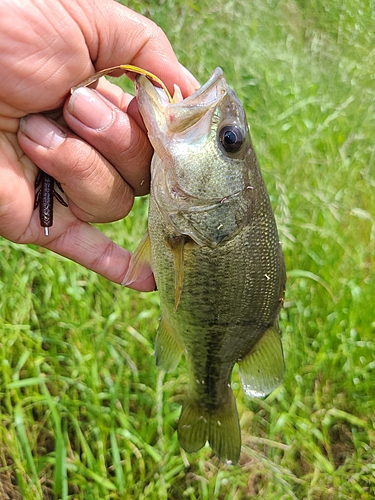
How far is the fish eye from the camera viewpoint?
153 cm

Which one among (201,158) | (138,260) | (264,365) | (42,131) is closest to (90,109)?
(42,131)

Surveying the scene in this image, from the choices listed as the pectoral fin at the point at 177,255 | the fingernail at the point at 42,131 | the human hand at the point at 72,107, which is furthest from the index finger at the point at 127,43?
the pectoral fin at the point at 177,255

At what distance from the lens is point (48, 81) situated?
1522 mm

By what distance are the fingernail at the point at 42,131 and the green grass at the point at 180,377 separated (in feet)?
3.24

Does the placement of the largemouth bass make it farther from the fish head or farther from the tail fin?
the tail fin

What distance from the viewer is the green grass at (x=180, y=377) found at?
2.21 m

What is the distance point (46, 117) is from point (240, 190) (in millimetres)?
747

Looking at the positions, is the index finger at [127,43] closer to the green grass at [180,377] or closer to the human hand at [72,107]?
the human hand at [72,107]

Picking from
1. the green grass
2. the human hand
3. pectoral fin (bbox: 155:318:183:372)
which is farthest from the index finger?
the green grass

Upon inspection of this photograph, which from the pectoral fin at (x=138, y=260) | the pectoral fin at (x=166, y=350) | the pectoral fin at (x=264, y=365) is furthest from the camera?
the pectoral fin at (x=166, y=350)

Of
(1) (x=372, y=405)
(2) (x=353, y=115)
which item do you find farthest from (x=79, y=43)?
A: (2) (x=353, y=115)

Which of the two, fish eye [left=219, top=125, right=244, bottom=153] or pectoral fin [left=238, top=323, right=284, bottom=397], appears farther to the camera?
pectoral fin [left=238, top=323, right=284, bottom=397]

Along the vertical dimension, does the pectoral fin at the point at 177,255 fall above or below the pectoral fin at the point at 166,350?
above

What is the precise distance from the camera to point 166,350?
76.6 inches
